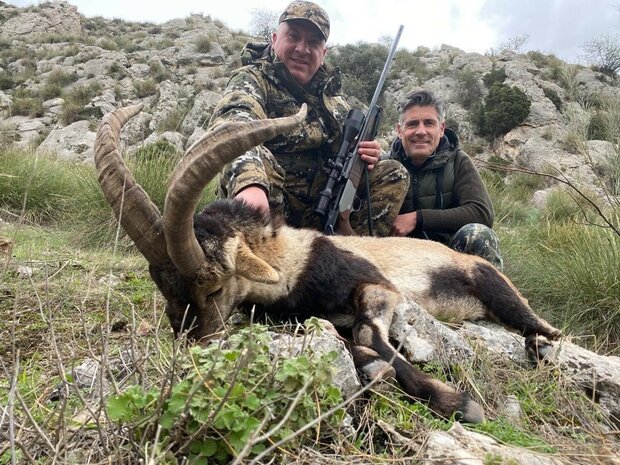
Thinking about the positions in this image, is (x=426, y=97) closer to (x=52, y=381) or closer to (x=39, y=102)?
(x=52, y=381)

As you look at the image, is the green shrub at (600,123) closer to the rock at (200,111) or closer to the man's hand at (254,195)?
the man's hand at (254,195)

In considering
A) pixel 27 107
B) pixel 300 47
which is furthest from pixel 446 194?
pixel 27 107

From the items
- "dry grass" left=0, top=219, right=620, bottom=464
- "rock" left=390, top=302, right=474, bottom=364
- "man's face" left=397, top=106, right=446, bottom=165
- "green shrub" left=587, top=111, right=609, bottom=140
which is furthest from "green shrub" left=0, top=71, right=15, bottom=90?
"rock" left=390, top=302, right=474, bottom=364

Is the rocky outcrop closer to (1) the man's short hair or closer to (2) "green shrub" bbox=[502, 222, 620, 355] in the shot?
(1) the man's short hair

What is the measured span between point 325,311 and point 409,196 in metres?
3.16

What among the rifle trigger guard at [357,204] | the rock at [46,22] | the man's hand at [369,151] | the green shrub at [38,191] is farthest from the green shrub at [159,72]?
the man's hand at [369,151]

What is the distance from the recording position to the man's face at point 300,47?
6.21m

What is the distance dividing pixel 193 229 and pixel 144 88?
109 ft

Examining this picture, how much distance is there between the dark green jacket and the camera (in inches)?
228

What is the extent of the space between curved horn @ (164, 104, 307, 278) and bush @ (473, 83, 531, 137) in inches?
1050

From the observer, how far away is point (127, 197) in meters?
3.04

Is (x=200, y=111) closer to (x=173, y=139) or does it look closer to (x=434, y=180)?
(x=173, y=139)

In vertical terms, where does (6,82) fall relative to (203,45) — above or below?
below

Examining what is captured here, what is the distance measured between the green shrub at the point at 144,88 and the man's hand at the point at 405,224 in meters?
31.1
